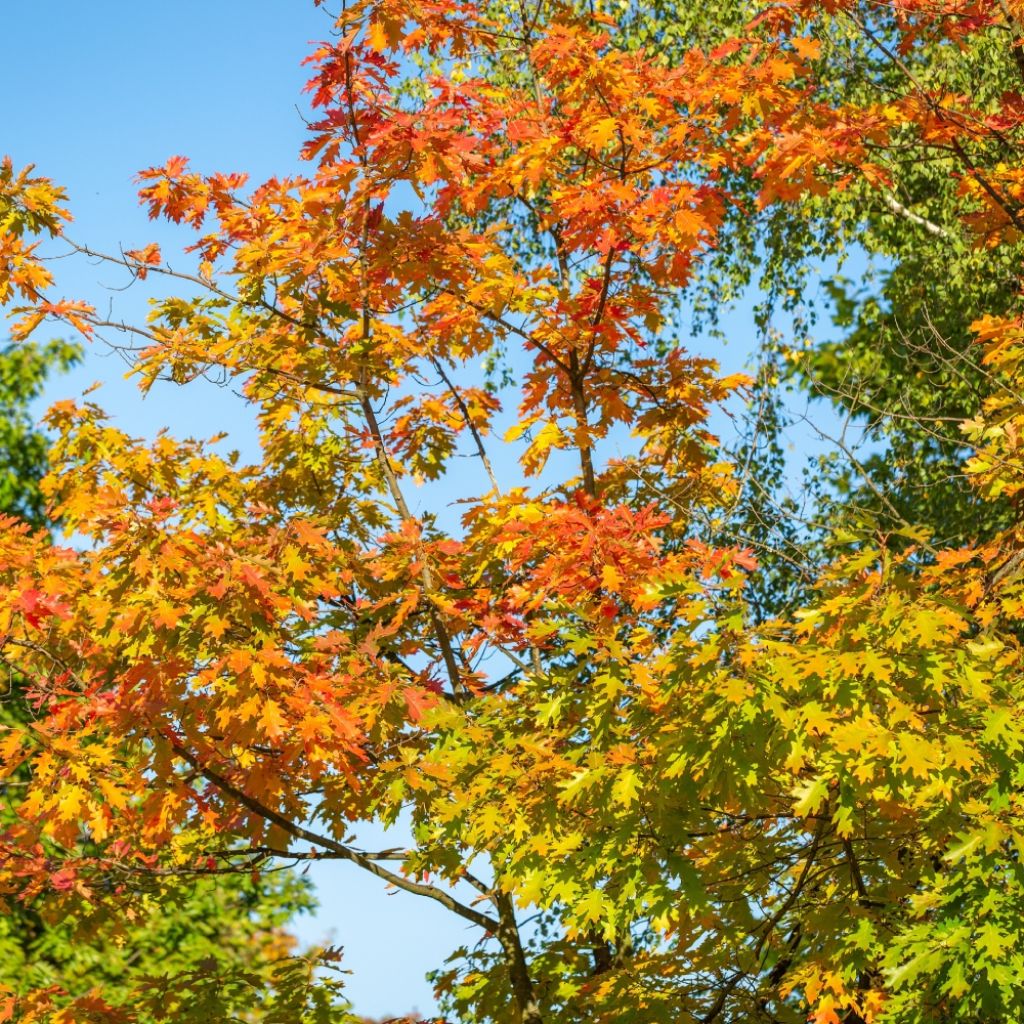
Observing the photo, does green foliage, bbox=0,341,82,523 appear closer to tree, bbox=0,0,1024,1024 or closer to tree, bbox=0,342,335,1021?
tree, bbox=0,342,335,1021

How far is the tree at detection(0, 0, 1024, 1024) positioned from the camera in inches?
196

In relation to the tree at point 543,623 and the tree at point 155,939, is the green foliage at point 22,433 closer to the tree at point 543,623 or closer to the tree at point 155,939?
the tree at point 155,939

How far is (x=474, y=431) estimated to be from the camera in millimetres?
9156

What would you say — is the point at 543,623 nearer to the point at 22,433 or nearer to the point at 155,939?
the point at 155,939

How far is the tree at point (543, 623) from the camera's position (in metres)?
4.97

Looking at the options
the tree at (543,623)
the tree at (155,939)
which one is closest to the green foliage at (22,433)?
the tree at (155,939)

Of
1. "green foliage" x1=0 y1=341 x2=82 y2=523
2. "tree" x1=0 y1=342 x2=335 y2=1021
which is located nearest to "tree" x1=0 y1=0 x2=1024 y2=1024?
"tree" x1=0 y1=342 x2=335 y2=1021

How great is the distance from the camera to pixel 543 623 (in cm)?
549

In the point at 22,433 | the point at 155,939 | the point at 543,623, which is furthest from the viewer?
the point at 22,433

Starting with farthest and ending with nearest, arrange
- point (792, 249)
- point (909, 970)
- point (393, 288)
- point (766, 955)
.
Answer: point (792, 249) < point (393, 288) < point (766, 955) < point (909, 970)

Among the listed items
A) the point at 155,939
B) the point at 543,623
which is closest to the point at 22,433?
the point at 155,939

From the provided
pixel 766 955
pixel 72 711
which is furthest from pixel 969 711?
pixel 72 711

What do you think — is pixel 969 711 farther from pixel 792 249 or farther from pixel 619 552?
pixel 792 249

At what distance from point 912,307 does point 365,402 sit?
7250 millimetres
